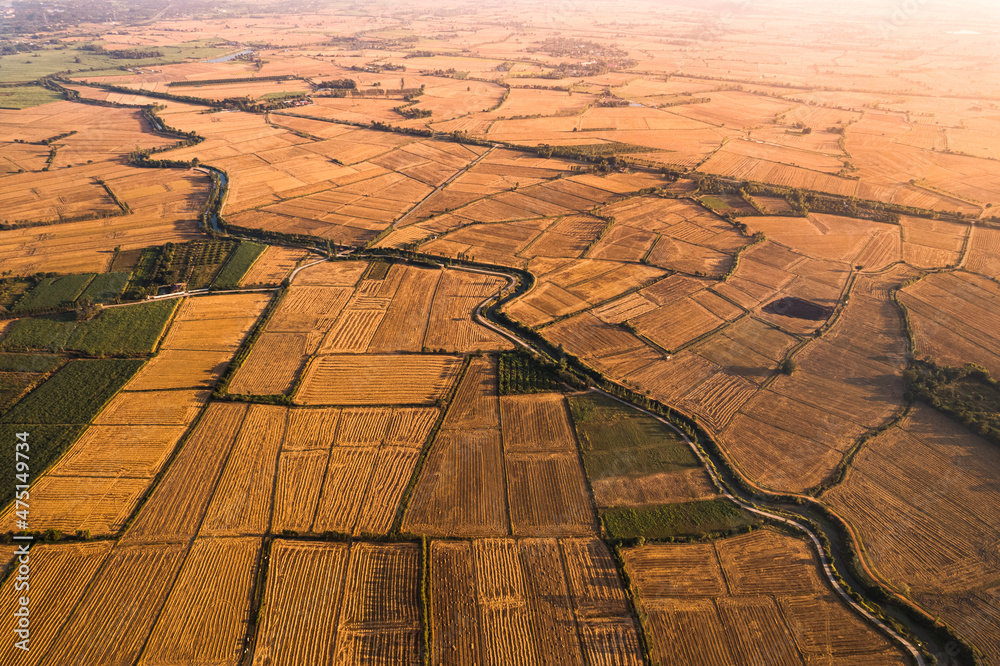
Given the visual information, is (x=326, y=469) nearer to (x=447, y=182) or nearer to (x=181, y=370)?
(x=181, y=370)

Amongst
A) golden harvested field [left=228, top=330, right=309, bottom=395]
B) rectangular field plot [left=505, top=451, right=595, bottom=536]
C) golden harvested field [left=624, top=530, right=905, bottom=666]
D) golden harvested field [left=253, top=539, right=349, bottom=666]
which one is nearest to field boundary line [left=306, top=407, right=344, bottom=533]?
golden harvested field [left=253, top=539, right=349, bottom=666]

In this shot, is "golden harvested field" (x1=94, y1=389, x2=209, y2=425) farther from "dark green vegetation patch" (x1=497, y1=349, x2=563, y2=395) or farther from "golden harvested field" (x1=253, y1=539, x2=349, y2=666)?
"dark green vegetation patch" (x1=497, y1=349, x2=563, y2=395)

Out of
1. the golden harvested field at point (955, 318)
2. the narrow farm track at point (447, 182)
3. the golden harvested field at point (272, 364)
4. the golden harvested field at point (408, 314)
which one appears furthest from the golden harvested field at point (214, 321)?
the golden harvested field at point (955, 318)

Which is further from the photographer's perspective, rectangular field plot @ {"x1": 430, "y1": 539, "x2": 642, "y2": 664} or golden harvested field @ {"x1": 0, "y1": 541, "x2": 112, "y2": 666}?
rectangular field plot @ {"x1": 430, "y1": 539, "x2": 642, "y2": 664}

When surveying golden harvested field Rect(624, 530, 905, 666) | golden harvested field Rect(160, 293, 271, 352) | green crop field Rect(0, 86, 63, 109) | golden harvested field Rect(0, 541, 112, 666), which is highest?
green crop field Rect(0, 86, 63, 109)

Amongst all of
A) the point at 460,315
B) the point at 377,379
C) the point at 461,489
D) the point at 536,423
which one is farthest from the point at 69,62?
the point at 461,489

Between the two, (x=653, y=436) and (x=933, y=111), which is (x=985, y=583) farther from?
(x=933, y=111)

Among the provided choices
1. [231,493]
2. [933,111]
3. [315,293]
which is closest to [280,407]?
[231,493]
